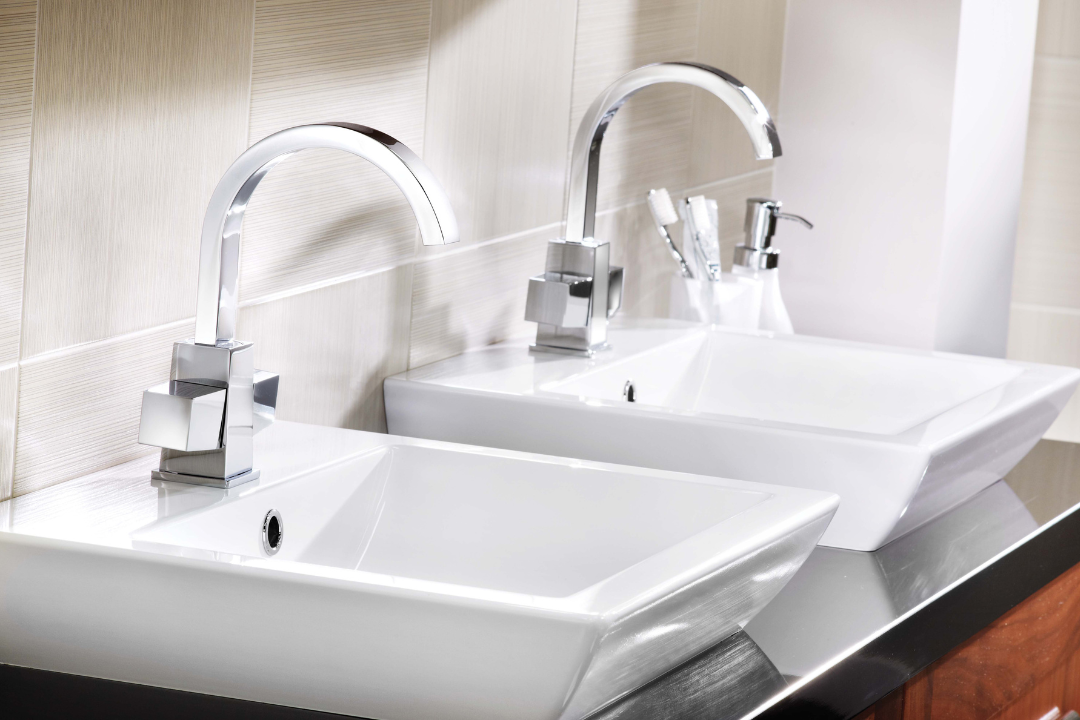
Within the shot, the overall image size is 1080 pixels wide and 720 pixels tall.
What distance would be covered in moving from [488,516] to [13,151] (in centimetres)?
37

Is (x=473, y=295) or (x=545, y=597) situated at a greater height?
(x=473, y=295)

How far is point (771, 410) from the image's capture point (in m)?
1.30

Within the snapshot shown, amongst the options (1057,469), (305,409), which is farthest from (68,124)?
(1057,469)

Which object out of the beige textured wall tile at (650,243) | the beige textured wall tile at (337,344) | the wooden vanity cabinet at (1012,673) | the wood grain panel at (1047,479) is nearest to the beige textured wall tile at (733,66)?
the beige textured wall tile at (650,243)

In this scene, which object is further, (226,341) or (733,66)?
(733,66)

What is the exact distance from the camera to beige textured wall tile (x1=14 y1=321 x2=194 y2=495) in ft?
2.41

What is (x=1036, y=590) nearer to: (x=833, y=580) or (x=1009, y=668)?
(x=1009, y=668)

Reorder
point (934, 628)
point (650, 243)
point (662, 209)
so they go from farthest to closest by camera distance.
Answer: point (650, 243) < point (662, 209) < point (934, 628)

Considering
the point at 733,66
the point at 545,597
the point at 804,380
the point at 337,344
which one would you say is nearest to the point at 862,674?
the point at 545,597

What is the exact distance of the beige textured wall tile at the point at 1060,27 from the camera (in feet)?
6.60

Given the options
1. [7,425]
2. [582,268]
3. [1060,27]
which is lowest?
[7,425]

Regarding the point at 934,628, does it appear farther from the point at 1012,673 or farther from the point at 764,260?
the point at 764,260

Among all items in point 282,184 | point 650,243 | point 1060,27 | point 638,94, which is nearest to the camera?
point 282,184

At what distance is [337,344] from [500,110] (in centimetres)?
33
